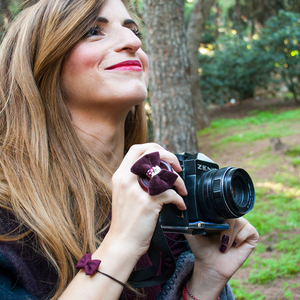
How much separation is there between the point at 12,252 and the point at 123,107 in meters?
0.74

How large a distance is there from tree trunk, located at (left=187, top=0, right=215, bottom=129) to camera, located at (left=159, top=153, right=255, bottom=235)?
26.2ft

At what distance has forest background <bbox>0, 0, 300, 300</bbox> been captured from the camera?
305 cm

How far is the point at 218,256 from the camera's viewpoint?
153 cm

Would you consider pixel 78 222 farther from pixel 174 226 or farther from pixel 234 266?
pixel 234 266

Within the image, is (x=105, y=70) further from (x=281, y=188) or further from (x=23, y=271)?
(x=281, y=188)

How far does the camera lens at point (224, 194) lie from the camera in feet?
4.07

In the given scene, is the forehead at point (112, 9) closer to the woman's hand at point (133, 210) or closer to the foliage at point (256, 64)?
the woman's hand at point (133, 210)

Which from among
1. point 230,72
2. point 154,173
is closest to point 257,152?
point 154,173

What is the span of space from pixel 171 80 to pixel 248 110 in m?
9.09

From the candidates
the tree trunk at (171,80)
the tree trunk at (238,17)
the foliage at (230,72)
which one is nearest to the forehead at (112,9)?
the tree trunk at (171,80)

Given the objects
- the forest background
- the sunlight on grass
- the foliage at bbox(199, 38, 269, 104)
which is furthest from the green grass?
the sunlight on grass

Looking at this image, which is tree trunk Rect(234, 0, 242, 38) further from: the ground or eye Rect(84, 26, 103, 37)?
eye Rect(84, 26, 103, 37)

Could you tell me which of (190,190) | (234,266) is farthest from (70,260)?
(234,266)

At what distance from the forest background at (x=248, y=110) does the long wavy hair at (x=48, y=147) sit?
22.7 inches
